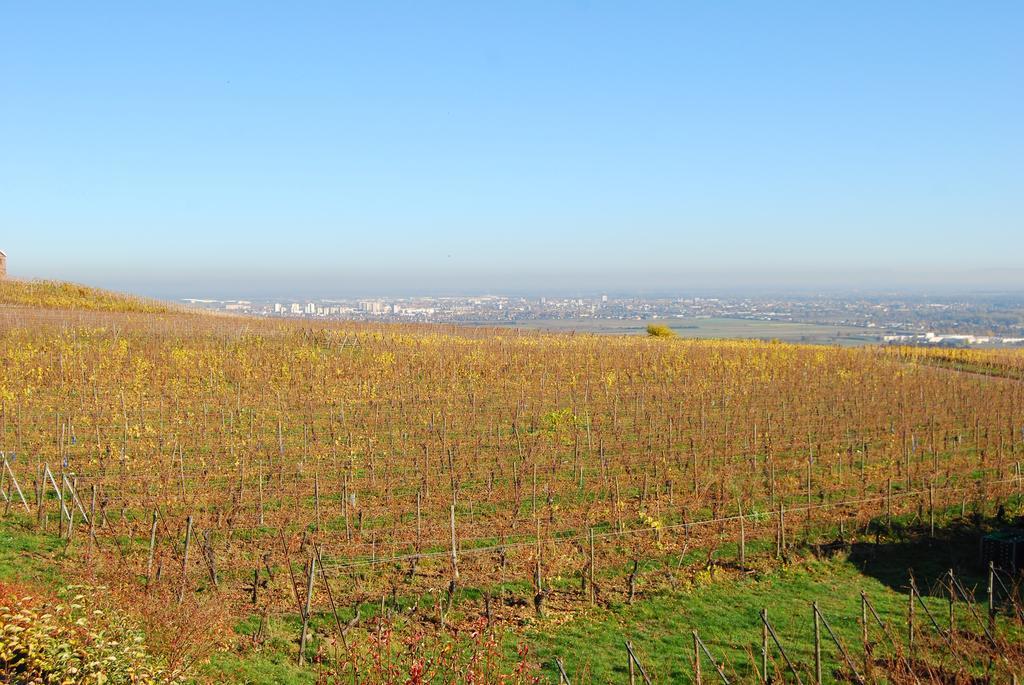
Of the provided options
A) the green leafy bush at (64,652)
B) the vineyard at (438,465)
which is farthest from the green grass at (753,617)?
the green leafy bush at (64,652)

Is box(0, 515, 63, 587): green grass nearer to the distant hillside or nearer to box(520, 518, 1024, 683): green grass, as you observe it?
box(520, 518, 1024, 683): green grass

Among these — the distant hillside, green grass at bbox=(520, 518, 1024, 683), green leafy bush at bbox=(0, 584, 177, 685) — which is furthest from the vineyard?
the distant hillside

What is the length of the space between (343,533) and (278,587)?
1.66 m

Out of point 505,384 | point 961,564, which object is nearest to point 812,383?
point 505,384

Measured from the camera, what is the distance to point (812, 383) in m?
22.3

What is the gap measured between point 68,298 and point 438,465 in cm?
2756

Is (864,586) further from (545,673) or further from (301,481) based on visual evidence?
(301,481)

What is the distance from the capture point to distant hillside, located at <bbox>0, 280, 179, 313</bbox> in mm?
32531

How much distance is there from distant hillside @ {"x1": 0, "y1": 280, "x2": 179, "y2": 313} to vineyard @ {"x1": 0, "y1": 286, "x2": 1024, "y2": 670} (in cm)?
817

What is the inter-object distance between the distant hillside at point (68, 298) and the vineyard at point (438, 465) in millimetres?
8170

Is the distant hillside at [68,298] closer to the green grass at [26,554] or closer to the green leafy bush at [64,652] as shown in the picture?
the green grass at [26,554]

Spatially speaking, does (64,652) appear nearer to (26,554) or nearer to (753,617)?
(26,554)

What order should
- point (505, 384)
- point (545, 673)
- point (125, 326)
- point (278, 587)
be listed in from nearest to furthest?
point (545, 673) < point (278, 587) < point (505, 384) < point (125, 326)

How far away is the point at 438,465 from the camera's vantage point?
43.9 feet
